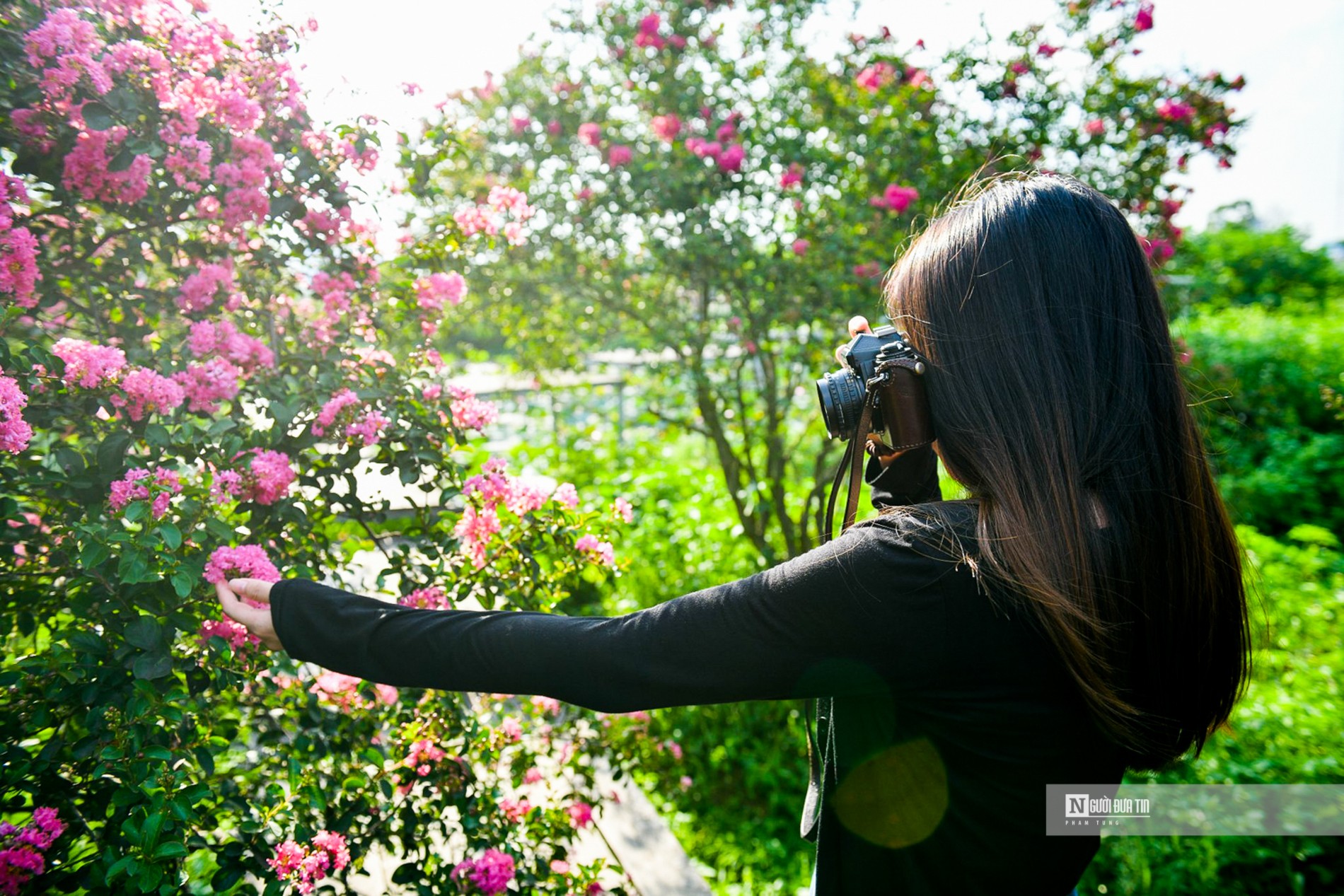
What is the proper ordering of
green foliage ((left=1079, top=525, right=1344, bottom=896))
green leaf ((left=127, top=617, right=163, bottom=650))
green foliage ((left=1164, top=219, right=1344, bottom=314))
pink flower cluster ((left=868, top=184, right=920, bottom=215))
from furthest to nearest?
green foliage ((left=1164, top=219, right=1344, bottom=314)), pink flower cluster ((left=868, top=184, right=920, bottom=215)), green foliage ((left=1079, top=525, right=1344, bottom=896)), green leaf ((left=127, top=617, right=163, bottom=650))

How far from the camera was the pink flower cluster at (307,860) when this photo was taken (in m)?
1.34

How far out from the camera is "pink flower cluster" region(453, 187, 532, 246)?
1.94 metres

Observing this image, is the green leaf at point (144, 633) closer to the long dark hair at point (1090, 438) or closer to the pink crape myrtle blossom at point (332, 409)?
the pink crape myrtle blossom at point (332, 409)

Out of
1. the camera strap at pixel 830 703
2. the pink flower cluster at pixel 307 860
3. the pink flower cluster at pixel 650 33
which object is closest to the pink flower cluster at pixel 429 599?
the pink flower cluster at pixel 307 860

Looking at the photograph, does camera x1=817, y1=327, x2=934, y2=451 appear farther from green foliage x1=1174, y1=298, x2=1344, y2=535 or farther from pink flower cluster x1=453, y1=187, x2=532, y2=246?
green foliage x1=1174, y1=298, x2=1344, y2=535

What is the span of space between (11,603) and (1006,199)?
1819 millimetres

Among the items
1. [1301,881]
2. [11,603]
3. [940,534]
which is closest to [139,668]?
[11,603]

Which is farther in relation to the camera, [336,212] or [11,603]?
[336,212]

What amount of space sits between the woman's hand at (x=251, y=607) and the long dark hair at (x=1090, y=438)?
101 centimetres

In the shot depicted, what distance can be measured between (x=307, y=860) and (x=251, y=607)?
48cm

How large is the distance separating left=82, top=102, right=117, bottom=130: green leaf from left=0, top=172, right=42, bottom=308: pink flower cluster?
0.51 ft

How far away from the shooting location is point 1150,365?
42.3 inches

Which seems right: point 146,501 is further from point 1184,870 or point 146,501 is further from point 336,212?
point 1184,870

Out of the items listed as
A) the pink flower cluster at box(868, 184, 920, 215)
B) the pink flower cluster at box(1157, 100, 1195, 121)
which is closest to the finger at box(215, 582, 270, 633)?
the pink flower cluster at box(868, 184, 920, 215)
